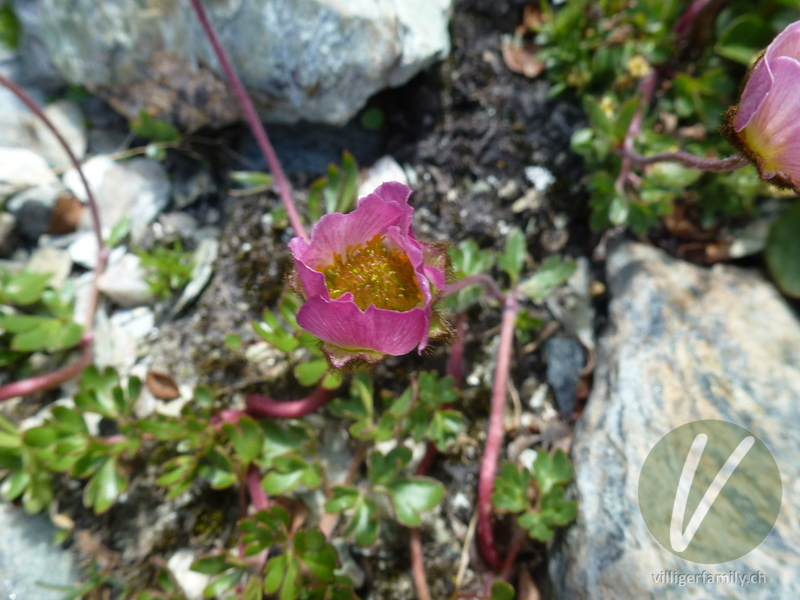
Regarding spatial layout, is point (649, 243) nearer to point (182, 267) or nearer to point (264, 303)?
point (264, 303)

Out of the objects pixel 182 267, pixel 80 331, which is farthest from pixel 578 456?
pixel 80 331

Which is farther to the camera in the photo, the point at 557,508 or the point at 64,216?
the point at 64,216

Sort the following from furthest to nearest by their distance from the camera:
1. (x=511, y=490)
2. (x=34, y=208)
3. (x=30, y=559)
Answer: (x=34, y=208) → (x=30, y=559) → (x=511, y=490)

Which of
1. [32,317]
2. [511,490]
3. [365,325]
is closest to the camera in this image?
[365,325]

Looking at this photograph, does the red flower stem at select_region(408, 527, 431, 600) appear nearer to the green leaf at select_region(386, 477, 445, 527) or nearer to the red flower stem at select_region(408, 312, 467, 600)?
the red flower stem at select_region(408, 312, 467, 600)

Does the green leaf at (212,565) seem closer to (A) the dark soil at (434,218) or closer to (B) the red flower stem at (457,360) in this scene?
(A) the dark soil at (434,218)

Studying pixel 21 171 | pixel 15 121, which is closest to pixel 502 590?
pixel 21 171

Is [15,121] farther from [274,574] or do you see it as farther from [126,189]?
[274,574]

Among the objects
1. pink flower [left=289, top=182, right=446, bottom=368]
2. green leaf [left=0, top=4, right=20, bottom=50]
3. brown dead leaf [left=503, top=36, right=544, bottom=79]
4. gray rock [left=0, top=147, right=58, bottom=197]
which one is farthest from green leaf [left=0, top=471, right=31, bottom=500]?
brown dead leaf [left=503, top=36, right=544, bottom=79]
